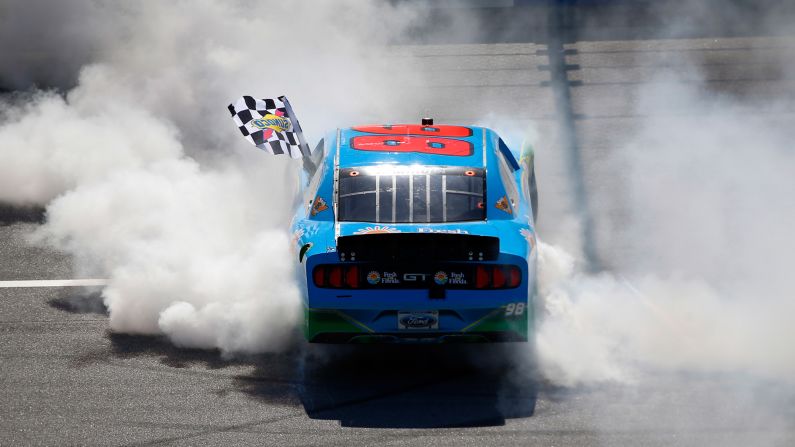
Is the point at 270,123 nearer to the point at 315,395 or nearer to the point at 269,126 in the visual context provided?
the point at 269,126

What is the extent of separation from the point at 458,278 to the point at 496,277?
215mm

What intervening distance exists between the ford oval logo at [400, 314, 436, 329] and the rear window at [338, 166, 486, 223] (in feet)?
2.29

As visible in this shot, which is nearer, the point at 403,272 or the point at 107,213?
the point at 403,272

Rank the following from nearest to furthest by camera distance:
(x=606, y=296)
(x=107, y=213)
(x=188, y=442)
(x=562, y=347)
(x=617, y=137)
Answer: (x=188, y=442)
(x=562, y=347)
(x=606, y=296)
(x=107, y=213)
(x=617, y=137)

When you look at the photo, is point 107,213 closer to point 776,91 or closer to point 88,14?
point 88,14

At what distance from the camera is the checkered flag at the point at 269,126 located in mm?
8828

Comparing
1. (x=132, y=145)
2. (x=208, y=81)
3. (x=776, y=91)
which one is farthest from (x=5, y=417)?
(x=776, y=91)

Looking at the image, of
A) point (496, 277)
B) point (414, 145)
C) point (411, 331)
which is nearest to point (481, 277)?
point (496, 277)

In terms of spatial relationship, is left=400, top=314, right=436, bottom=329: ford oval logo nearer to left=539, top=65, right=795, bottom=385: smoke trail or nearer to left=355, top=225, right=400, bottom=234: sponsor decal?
left=355, top=225, right=400, bottom=234: sponsor decal

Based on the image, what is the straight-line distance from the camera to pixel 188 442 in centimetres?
641

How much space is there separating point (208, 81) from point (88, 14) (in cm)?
190

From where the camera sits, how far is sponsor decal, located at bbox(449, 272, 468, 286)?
6926mm

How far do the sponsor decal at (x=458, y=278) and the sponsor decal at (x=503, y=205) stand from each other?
0.82 metres

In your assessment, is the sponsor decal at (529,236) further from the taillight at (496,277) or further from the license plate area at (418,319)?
the license plate area at (418,319)
